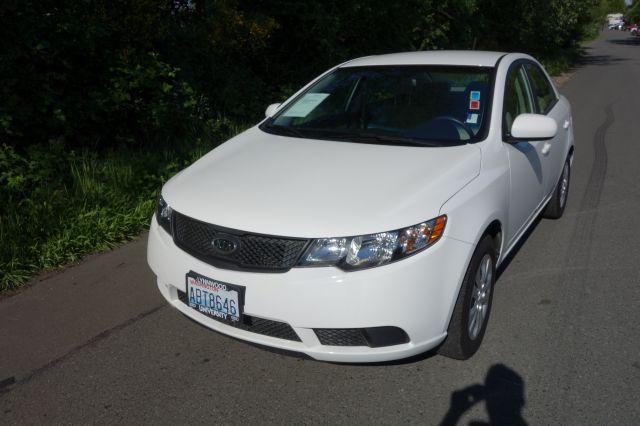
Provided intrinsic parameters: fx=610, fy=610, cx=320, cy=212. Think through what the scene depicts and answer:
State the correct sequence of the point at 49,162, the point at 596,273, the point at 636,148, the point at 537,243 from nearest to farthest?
the point at 596,273 → the point at 537,243 → the point at 49,162 → the point at 636,148

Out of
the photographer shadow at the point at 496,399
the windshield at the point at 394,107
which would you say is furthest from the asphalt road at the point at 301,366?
the windshield at the point at 394,107

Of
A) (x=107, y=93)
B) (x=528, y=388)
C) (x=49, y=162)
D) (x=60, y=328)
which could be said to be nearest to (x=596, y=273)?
(x=528, y=388)

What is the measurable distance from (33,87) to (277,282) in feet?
15.0

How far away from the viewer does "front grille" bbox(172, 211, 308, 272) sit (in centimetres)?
281

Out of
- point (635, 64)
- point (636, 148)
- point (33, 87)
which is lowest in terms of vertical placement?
point (635, 64)

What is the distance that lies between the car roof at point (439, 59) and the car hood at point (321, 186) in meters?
1.00

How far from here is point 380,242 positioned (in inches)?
109

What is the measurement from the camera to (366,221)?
9.23 ft

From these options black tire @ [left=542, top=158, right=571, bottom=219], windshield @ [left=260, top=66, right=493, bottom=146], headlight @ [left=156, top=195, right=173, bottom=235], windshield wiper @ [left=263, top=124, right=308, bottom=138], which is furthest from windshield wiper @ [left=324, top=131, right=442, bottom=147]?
black tire @ [left=542, top=158, right=571, bottom=219]

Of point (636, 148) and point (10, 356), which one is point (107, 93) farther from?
point (636, 148)

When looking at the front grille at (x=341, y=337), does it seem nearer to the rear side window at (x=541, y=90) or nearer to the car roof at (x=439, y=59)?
the car roof at (x=439, y=59)

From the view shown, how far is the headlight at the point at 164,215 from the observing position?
3381 mm

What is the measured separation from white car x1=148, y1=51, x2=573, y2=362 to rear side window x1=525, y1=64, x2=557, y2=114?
63 centimetres

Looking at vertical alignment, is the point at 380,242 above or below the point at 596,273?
above
